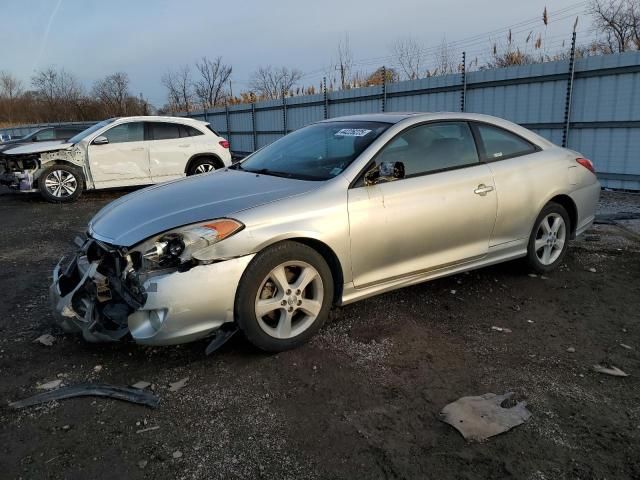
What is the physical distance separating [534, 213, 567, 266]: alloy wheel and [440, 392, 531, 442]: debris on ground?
91.7 inches

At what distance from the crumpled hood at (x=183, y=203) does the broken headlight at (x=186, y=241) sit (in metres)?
0.06

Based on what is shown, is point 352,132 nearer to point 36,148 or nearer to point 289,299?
point 289,299

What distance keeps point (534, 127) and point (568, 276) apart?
609 cm

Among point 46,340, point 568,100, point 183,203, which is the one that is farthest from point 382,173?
point 568,100

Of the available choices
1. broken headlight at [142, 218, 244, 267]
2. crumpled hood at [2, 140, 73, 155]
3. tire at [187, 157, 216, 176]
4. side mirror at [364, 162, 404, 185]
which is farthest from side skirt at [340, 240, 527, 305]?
crumpled hood at [2, 140, 73, 155]

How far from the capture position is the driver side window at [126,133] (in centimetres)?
1054

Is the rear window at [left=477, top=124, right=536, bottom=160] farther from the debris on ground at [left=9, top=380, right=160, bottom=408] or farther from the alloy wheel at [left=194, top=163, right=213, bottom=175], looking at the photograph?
the alloy wheel at [left=194, top=163, right=213, bottom=175]

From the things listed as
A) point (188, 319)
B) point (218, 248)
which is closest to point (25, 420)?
point (188, 319)

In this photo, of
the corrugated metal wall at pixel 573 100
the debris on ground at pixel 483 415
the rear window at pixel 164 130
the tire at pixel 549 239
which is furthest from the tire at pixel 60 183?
the debris on ground at pixel 483 415

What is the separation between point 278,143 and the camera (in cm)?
483

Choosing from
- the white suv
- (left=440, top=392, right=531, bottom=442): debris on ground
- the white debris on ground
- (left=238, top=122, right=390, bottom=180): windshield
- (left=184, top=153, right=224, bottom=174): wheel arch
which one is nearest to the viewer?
(left=440, top=392, right=531, bottom=442): debris on ground

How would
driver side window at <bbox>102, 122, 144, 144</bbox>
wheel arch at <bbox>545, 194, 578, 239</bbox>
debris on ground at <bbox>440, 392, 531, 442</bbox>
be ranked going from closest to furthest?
debris on ground at <bbox>440, 392, 531, 442</bbox> < wheel arch at <bbox>545, 194, 578, 239</bbox> < driver side window at <bbox>102, 122, 144, 144</bbox>

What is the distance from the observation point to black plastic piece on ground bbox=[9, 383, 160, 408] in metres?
2.88

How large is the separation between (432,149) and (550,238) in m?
1.66
